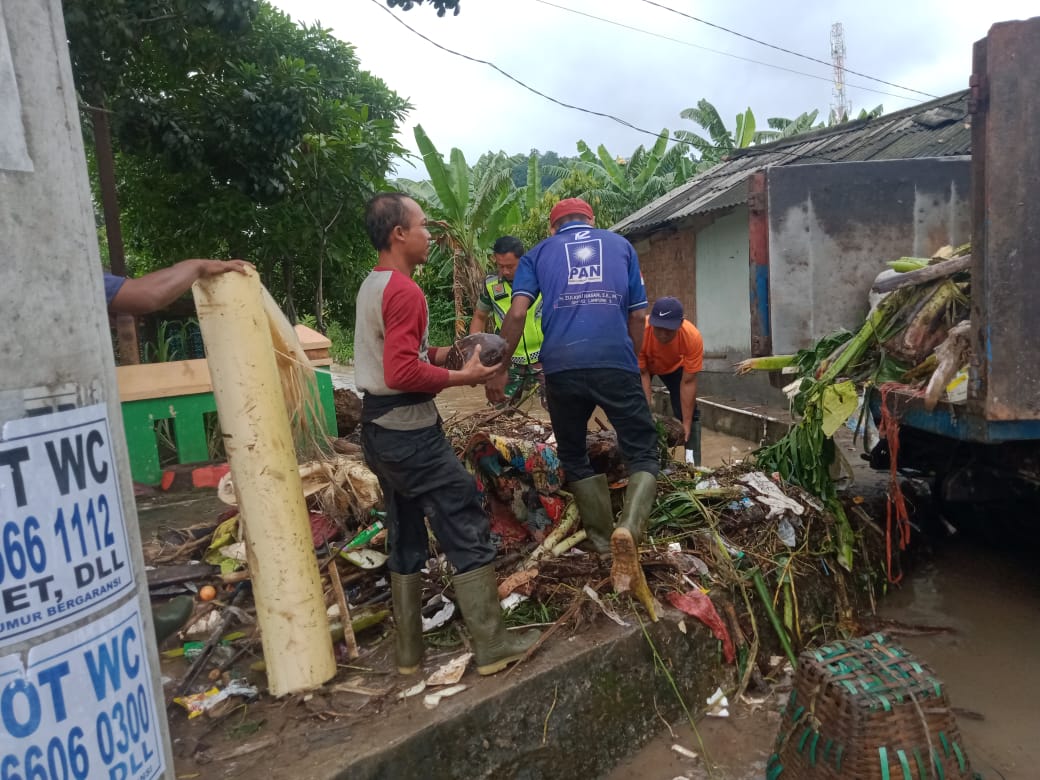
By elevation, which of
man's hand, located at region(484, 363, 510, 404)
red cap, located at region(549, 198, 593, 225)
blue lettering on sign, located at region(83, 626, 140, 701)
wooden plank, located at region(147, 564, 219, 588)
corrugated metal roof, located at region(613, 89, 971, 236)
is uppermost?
corrugated metal roof, located at region(613, 89, 971, 236)

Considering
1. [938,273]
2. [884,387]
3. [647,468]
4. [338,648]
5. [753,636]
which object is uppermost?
[938,273]

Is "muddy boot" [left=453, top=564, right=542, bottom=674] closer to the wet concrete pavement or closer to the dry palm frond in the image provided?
the wet concrete pavement

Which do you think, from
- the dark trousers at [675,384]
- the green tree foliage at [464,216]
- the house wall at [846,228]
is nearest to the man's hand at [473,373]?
the house wall at [846,228]

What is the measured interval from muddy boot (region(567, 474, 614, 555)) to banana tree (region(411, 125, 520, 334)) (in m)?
10.4

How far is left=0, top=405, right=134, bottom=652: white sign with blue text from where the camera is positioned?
1168mm

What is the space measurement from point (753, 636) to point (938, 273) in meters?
2.04

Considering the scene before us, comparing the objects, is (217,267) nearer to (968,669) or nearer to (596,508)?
(596,508)

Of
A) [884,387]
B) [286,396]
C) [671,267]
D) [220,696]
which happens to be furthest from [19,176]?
[671,267]

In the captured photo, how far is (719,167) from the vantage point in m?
13.3

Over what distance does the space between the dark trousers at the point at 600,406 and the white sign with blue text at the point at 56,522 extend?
7.40 feet

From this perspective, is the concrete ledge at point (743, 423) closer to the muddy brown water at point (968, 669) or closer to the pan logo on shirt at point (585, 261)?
the muddy brown water at point (968, 669)

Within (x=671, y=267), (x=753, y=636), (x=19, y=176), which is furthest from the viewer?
(x=671, y=267)

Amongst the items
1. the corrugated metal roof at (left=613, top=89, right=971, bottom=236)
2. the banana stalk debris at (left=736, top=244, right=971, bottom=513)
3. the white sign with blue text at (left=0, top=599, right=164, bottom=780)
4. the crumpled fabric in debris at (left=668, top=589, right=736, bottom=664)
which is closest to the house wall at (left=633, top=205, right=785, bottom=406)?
the corrugated metal roof at (left=613, top=89, right=971, bottom=236)

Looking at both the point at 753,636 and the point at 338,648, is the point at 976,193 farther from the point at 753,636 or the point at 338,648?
the point at 338,648
